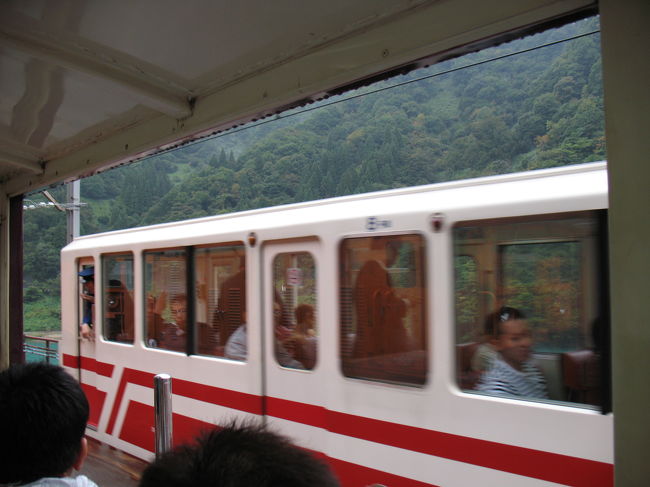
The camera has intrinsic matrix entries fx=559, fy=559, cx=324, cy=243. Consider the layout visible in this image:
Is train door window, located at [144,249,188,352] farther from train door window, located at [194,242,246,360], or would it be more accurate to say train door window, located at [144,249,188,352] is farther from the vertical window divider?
train door window, located at [194,242,246,360]

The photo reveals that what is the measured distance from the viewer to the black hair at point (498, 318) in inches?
115

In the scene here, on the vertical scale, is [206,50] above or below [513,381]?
above

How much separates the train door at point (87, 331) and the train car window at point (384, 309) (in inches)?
141

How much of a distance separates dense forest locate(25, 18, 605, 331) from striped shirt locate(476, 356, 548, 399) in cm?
1530

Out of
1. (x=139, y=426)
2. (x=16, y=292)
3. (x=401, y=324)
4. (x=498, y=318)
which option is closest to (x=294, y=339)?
→ (x=401, y=324)

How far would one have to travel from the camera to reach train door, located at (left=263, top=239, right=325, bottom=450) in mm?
3766

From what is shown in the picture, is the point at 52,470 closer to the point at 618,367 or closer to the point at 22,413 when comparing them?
the point at 22,413

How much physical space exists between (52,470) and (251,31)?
6.34 feet

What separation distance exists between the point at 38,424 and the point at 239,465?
35.7 inches

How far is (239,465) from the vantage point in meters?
0.84

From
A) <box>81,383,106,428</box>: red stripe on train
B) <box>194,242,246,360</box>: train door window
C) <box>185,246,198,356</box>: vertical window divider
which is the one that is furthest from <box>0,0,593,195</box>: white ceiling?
<box>81,383,106,428</box>: red stripe on train

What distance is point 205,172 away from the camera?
33.9 m

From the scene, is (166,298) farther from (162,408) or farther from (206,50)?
(206,50)

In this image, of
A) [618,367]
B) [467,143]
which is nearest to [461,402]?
[618,367]
